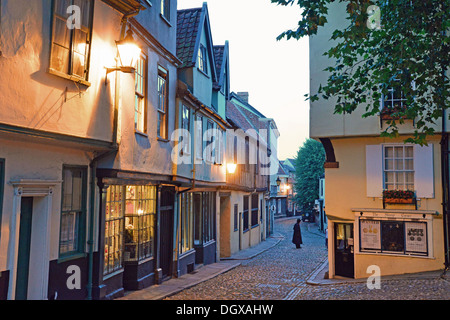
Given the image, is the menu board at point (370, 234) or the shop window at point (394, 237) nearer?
the shop window at point (394, 237)

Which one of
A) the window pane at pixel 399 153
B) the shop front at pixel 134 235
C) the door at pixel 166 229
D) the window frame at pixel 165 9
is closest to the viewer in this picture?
the shop front at pixel 134 235

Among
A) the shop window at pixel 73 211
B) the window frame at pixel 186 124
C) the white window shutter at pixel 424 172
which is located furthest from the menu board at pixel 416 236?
the shop window at pixel 73 211

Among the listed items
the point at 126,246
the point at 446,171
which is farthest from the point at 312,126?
the point at 126,246

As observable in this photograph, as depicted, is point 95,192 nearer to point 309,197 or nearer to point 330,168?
point 330,168

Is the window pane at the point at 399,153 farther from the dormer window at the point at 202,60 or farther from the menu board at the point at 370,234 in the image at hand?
the dormer window at the point at 202,60

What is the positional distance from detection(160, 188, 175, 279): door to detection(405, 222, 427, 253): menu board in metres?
7.77

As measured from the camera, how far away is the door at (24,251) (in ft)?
24.4

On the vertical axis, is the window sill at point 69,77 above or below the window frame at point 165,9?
below

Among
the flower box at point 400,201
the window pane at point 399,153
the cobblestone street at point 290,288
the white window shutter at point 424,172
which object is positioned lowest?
the cobblestone street at point 290,288

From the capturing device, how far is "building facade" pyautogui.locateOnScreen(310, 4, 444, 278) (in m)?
13.8

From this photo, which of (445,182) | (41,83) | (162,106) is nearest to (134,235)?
(162,106)

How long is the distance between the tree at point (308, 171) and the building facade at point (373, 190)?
3994 centimetres

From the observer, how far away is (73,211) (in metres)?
8.67

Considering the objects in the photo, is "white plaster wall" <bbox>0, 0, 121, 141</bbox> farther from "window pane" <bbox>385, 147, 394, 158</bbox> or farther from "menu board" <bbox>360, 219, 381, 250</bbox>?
"window pane" <bbox>385, 147, 394, 158</bbox>
